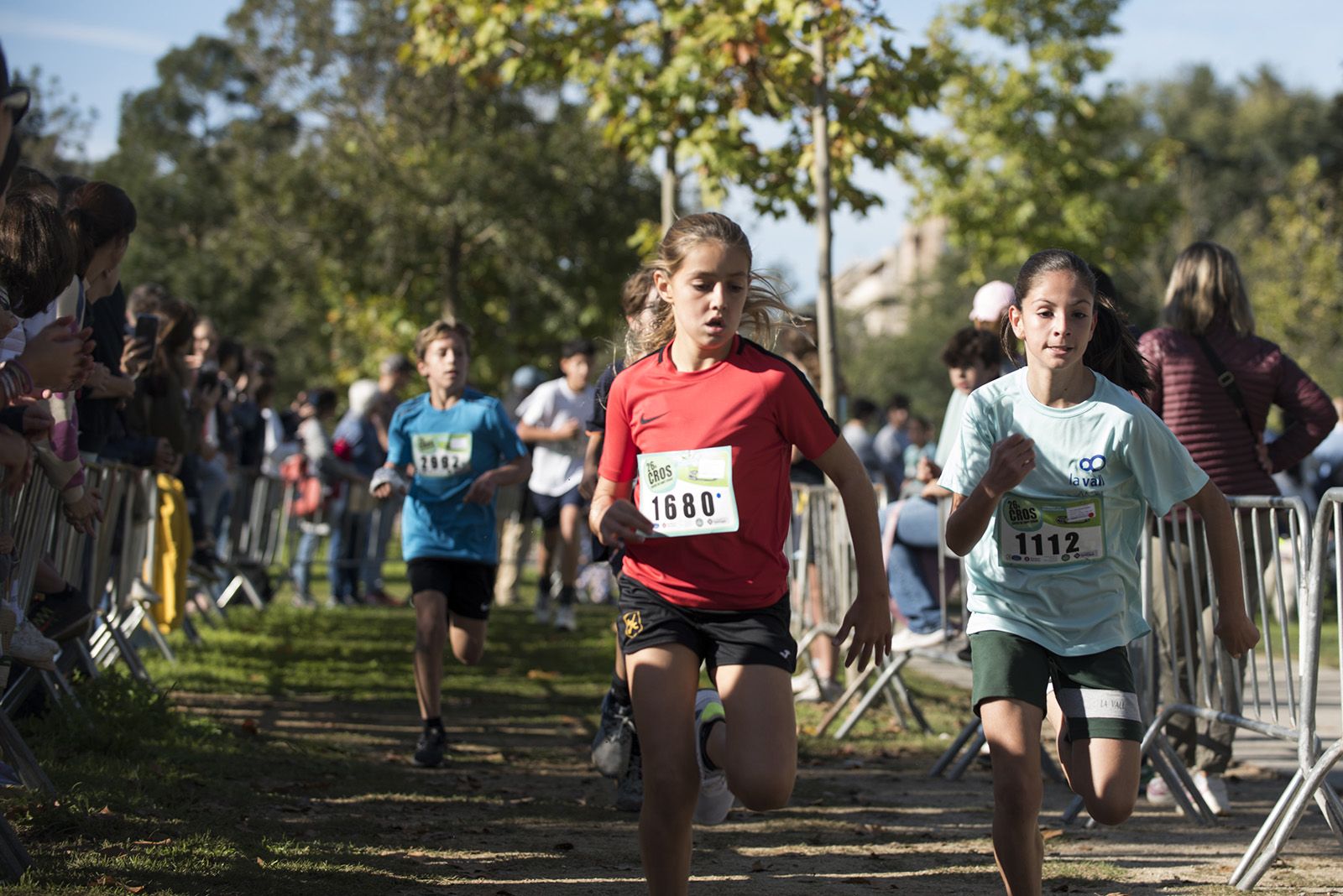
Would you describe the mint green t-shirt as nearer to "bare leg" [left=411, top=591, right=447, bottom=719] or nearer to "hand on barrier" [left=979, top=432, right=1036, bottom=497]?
"hand on barrier" [left=979, top=432, right=1036, bottom=497]

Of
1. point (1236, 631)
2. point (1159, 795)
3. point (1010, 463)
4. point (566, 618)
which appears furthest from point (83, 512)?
point (566, 618)

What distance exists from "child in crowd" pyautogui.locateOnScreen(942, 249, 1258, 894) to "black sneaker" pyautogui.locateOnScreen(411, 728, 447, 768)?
136 inches

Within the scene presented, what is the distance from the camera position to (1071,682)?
434 centimetres

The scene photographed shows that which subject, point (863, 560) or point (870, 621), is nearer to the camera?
point (870, 621)

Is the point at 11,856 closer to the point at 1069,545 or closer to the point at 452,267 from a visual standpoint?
the point at 1069,545

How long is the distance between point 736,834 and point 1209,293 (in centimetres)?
305

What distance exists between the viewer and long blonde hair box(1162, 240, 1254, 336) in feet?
22.4

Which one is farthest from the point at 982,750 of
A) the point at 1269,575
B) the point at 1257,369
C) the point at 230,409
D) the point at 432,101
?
the point at 432,101

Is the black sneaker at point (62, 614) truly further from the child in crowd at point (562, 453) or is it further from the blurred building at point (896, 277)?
the blurred building at point (896, 277)

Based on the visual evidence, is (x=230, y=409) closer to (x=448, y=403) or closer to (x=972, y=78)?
(x=448, y=403)

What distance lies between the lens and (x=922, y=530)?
27.2ft

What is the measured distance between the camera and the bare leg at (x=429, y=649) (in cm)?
734

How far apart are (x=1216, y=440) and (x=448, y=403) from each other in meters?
3.59

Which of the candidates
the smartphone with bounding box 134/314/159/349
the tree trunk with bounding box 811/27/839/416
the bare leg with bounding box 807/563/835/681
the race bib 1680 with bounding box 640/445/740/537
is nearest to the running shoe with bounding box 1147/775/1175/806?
the bare leg with bounding box 807/563/835/681
